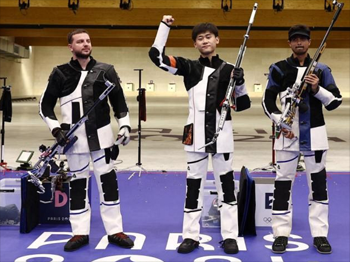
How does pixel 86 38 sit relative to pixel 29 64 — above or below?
below

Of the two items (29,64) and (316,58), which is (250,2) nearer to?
(316,58)

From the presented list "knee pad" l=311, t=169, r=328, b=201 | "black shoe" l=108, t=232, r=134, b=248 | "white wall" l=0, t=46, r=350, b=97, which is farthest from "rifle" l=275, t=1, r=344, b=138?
"white wall" l=0, t=46, r=350, b=97

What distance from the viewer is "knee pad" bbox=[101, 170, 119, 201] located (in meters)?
4.09

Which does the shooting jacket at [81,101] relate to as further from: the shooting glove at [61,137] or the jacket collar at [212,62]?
the jacket collar at [212,62]

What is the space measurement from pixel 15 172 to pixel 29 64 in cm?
2825

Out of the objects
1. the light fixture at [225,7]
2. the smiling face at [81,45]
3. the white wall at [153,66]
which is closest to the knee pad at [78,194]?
the smiling face at [81,45]

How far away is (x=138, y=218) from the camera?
196 inches

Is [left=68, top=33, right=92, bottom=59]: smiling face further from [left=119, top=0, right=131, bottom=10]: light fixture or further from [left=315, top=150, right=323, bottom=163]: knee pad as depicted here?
[left=119, top=0, right=131, bottom=10]: light fixture

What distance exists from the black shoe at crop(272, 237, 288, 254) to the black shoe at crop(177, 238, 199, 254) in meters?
0.61

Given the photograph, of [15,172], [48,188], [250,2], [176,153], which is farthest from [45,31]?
[48,188]

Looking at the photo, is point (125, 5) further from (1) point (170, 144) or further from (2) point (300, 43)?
(2) point (300, 43)

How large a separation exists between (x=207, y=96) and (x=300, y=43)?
79 centimetres

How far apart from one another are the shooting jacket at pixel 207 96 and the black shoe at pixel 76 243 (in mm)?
1112

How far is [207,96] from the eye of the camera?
3906 mm
